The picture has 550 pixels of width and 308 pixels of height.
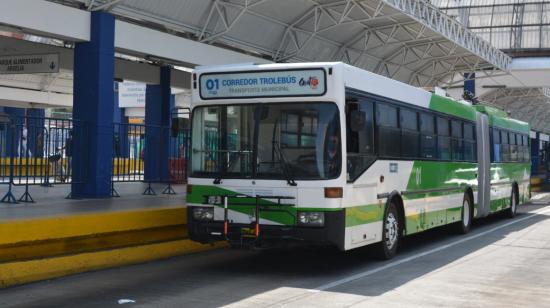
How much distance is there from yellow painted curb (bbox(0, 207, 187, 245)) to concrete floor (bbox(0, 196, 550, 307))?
640 mm

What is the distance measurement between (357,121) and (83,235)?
14.2ft

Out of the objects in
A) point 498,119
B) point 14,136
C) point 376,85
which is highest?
point 498,119

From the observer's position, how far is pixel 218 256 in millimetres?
11727

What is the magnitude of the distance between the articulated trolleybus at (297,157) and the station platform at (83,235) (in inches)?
55.5

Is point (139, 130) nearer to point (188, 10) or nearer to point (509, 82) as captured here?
point (188, 10)

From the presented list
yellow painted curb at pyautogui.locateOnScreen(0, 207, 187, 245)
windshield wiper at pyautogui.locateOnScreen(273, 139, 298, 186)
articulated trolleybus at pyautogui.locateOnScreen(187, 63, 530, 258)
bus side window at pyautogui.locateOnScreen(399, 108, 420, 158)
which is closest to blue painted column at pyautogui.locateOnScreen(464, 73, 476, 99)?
bus side window at pyautogui.locateOnScreen(399, 108, 420, 158)

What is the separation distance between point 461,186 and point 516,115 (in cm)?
4365

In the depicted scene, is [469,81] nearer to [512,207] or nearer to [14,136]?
[512,207]

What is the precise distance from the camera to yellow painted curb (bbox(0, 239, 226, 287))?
871 centimetres

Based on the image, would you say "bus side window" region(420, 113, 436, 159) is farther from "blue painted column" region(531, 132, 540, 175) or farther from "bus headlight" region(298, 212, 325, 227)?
"blue painted column" region(531, 132, 540, 175)

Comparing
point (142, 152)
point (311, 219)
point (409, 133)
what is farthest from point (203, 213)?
point (142, 152)

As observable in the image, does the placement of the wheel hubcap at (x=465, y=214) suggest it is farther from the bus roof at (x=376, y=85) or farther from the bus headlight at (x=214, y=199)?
the bus headlight at (x=214, y=199)

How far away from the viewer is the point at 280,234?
920cm

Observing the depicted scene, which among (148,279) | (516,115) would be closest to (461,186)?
(148,279)
